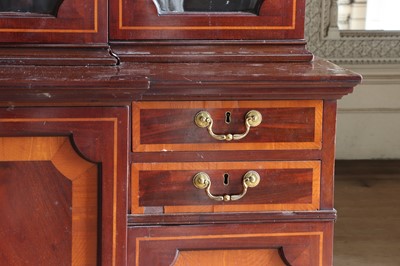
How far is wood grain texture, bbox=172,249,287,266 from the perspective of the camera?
125 centimetres

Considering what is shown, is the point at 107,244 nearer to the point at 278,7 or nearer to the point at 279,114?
the point at 279,114

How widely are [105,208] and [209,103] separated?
0.21 m

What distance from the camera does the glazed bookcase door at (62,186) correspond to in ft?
3.80

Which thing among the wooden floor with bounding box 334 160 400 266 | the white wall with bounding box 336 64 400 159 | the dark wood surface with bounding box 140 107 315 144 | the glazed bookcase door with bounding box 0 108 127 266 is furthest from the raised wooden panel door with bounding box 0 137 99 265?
the white wall with bounding box 336 64 400 159

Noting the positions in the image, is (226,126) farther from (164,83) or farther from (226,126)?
(164,83)

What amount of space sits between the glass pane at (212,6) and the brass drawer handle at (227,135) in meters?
0.18

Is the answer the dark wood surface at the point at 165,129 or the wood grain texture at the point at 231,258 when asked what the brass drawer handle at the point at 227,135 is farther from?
the wood grain texture at the point at 231,258

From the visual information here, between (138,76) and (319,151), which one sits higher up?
(138,76)

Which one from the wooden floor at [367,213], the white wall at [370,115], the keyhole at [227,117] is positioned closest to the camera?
the keyhole at [227,117]

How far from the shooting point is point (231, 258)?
126 cm

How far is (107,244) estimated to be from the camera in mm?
1201

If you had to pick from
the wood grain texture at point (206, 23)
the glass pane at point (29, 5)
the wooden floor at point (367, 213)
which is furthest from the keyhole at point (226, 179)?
the wooden floor at point (367, 213)

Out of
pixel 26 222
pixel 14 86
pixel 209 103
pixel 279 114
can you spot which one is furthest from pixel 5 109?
pixel 279 114

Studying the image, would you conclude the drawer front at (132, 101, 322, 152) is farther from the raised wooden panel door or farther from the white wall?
the white wall
